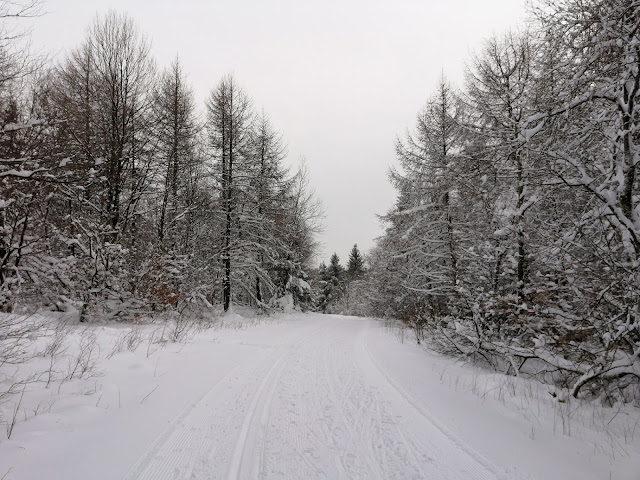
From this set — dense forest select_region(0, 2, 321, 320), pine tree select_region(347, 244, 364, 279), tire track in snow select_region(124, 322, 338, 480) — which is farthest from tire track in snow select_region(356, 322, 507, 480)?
pine tree select_region(347, 244, 364, 279)

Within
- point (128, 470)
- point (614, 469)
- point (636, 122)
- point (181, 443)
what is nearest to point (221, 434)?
point (181, 443)

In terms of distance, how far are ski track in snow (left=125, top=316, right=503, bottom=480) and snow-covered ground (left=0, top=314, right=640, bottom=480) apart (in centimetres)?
2

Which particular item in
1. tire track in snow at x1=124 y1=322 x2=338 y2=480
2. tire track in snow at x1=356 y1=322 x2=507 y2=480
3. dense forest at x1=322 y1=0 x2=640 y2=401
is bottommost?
tire track in snow at x1=356 y1=322 x2=507 y2=480

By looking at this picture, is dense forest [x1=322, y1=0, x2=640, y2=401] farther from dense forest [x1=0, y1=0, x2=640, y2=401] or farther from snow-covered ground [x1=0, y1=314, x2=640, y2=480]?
snow-covered ground [x1=0, y1=314, x2=640, y2=480]

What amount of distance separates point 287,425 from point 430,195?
11864 mm

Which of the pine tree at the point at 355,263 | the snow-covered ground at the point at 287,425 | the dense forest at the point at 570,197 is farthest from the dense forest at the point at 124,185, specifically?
the pine tree at the point at 355,263

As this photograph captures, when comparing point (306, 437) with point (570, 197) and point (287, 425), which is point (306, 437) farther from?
point (570, 197)

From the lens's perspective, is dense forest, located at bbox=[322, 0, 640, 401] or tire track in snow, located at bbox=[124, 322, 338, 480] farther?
dense forest, located at bbox=[322, 0, 640, 401]

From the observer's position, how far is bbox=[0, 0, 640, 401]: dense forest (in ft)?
14.6

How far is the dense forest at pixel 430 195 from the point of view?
4465 mm

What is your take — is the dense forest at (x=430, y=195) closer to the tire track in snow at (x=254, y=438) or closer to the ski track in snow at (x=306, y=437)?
the ski track in snow at (x=306, y=437)

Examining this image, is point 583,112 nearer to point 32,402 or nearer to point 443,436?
point 443,436

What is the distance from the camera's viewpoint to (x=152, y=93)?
43.2ft

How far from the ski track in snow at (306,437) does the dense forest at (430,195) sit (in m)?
2.50
